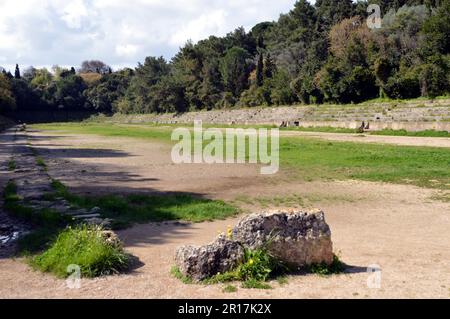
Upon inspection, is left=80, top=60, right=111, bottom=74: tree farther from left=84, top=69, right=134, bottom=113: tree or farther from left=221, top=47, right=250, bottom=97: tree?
left=221, top=47, right=250, bottom=97: tree

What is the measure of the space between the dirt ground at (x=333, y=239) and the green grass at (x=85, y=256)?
0.62 ft

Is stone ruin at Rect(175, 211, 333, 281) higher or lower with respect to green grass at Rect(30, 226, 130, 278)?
higher

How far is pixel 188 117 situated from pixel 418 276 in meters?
78.4

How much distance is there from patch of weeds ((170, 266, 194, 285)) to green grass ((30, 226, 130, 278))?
743mm

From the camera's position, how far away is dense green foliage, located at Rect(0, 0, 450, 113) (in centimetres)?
4566

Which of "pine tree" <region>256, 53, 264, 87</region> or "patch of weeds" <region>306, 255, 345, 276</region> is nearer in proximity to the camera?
"patch of weeds" <region>306, 255, 345, 276</region>

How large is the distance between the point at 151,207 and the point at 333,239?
15.6 feet

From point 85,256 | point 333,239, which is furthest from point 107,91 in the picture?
point 85,256

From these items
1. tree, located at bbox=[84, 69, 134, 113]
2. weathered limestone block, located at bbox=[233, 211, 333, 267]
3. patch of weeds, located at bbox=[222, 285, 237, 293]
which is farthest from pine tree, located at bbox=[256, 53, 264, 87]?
patch of weeds, located at bbox=[222, 285, 237, 293]

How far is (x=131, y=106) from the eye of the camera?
379 feet

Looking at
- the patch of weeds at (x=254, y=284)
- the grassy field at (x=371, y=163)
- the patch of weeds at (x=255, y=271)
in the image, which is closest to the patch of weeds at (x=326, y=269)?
the patch of weeds at (x=255, y=271)

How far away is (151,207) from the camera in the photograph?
37.1 feet
